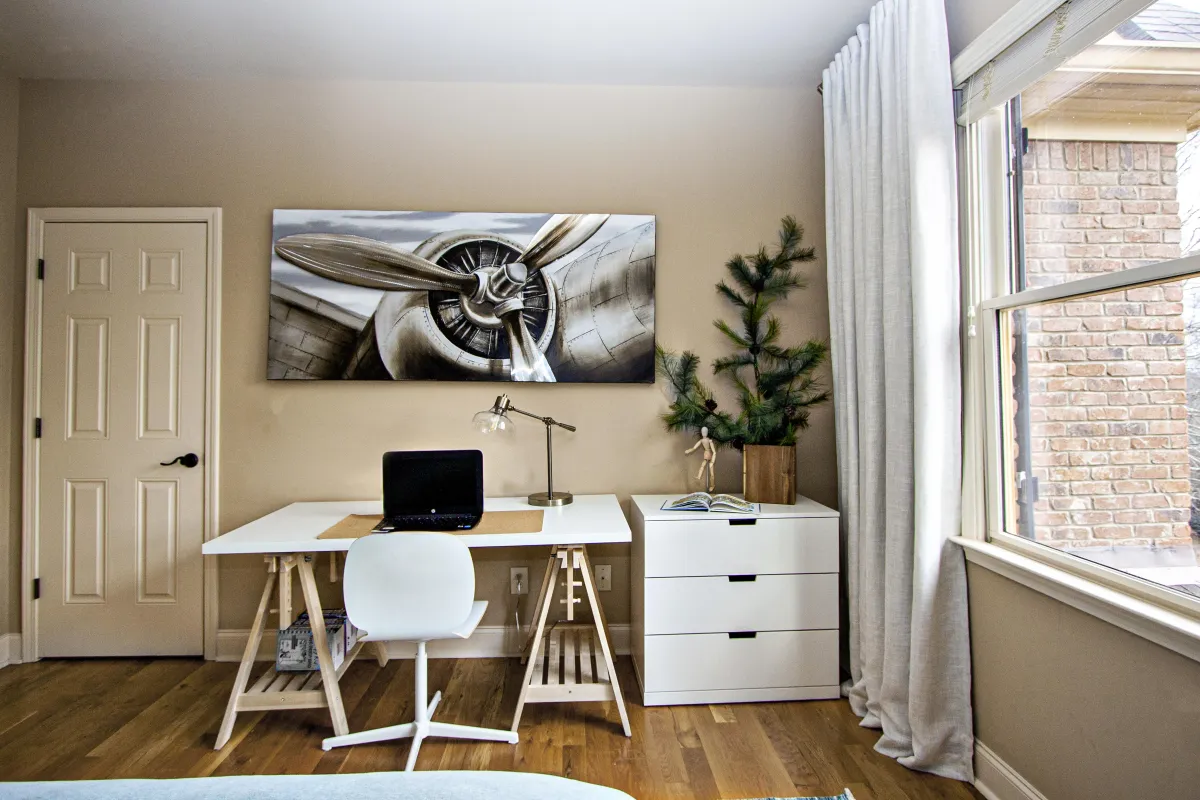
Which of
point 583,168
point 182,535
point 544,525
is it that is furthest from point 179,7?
point 544,525

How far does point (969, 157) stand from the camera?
1840 millimetres

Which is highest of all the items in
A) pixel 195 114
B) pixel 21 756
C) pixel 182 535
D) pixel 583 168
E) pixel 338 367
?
pixel 195 114

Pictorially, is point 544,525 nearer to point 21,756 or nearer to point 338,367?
point 338,367

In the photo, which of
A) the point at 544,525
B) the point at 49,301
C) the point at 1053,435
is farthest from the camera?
the point at 49,301

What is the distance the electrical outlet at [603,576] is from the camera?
8.66 ft

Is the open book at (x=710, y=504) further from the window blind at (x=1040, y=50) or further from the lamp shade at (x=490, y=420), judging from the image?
the window blind at (x=1040, y=50)

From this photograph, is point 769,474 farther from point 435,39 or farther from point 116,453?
point 116,453

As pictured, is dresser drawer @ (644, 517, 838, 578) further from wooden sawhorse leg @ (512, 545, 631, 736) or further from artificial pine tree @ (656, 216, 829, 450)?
artificial pine tree @ (656, 216, 829, 450)

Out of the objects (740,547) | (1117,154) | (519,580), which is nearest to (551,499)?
(519,580)

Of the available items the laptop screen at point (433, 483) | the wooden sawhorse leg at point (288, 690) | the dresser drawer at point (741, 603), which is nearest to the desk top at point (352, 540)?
the wooden sawhorse leg at point (288, 690)

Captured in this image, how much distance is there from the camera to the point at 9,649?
2.55 meters

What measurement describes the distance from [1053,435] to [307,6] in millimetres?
2765

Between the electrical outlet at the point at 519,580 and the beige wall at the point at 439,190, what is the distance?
0.15 feet

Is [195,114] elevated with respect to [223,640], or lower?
elevated
